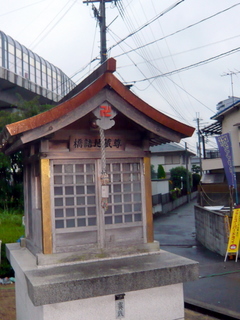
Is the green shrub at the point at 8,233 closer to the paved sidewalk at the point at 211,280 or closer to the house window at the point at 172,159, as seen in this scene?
the paved sidewalk at the point at 211,280

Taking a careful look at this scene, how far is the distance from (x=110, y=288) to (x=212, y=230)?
432 inches

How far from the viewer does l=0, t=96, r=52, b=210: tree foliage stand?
57.6 feet

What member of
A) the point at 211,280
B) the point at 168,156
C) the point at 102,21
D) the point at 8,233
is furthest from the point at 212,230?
the point at 168,156

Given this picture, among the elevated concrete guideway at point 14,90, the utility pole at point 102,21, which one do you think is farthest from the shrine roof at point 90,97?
the elevated concrete guideway at point 14,90

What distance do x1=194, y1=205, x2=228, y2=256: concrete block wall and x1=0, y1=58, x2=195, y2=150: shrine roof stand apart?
8.83 metres

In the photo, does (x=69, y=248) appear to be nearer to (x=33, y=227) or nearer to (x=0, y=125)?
(x=33, y=227)

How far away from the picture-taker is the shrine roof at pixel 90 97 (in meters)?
4.82

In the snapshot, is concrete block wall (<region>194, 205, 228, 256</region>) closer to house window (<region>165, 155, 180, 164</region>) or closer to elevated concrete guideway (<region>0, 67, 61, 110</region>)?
elevated concrete guideway (<region>0, 67, 61, 110</region>)

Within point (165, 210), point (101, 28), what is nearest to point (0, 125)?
point (101, 28)

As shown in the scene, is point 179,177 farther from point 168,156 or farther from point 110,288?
point 110,288

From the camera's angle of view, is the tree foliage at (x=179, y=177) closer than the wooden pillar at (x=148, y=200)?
No

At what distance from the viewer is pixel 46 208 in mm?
5227

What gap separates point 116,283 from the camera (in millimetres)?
4594

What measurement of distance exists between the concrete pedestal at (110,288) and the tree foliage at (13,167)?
43.1ft
